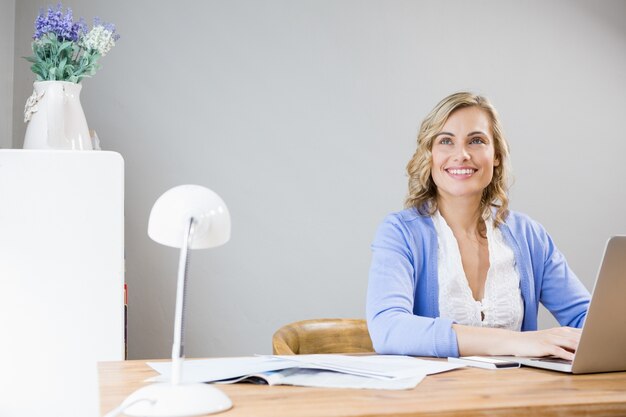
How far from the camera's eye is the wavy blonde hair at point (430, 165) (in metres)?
2.23

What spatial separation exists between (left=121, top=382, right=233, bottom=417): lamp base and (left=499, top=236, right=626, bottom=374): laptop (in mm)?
653

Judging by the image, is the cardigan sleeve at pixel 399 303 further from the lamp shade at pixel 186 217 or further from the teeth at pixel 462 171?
the lamp shade at pixel 186 217

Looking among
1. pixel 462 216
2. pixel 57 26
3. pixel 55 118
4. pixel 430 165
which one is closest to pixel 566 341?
pixel 462 216

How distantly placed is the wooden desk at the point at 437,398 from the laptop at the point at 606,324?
55mm

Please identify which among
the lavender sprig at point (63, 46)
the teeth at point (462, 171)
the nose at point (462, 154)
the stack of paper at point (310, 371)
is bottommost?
the stack of paper at point (310, 371)

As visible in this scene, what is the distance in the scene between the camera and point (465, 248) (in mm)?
2131

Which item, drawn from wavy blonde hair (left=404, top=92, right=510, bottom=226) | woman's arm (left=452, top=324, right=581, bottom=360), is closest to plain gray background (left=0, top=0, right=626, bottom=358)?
wavy blonde hair (left=404, top=92, right=510, bottom=226)

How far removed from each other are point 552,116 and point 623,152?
0.42 m

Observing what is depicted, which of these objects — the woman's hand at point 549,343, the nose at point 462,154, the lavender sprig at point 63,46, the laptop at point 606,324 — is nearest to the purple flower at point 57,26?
the lavender sprig at point 63,46

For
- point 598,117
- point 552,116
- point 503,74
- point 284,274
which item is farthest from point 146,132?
point 598,117

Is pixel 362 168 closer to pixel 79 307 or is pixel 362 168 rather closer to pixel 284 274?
pixel 284 274

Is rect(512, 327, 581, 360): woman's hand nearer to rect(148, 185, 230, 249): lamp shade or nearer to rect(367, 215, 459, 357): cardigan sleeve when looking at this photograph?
rect(367, 215, 459, 357): cardigan sleeve

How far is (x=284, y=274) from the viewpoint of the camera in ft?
10.8

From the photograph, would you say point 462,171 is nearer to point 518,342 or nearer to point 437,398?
point 518,342
